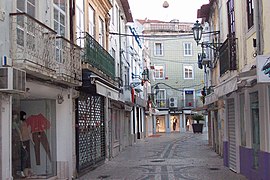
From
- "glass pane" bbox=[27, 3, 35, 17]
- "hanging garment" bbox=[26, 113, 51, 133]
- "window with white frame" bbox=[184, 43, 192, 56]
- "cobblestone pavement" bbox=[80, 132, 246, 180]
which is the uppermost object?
"window with white frame" bbox=[184, 43, 192, 56]

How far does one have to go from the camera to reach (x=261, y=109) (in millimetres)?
11492

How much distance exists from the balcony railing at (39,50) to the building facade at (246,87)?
4.55 meters

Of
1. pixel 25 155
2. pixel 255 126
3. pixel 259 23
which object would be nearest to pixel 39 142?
pixel 25 155

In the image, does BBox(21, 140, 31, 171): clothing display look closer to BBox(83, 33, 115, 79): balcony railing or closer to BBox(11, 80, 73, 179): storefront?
BBox(11, 80, 73, 179): storefront

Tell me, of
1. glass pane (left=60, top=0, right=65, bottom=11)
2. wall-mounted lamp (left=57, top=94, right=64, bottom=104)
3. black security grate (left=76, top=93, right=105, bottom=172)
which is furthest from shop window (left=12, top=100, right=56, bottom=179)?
glass pane (left=60, top=0, right=65, bottom=11)

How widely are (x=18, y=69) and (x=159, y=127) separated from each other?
54892mm

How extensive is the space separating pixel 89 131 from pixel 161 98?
4489 cm

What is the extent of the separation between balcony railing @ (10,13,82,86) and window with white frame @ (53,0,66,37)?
2.01ft

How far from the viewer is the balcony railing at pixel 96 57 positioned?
1534 centimetres

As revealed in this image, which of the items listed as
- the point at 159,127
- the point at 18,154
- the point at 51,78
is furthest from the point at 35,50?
the point at 159,127

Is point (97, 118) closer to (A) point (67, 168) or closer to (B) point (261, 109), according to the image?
(A) point (67, 168)

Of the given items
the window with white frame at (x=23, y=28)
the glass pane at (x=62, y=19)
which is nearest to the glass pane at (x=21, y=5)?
the window with white frame at (x=23, y=28)

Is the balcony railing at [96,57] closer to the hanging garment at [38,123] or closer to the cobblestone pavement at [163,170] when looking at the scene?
the hanging garment at [38,123]

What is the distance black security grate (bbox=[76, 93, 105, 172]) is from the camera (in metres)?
15.3
